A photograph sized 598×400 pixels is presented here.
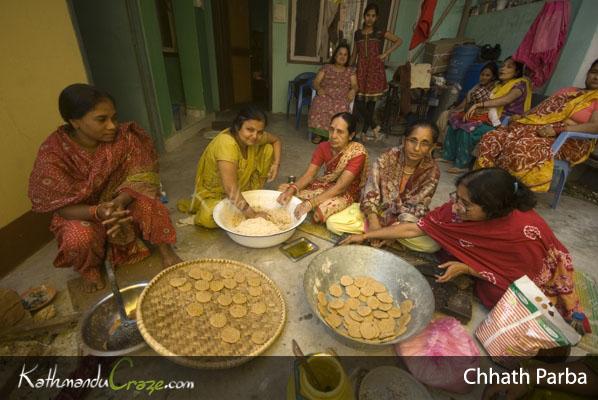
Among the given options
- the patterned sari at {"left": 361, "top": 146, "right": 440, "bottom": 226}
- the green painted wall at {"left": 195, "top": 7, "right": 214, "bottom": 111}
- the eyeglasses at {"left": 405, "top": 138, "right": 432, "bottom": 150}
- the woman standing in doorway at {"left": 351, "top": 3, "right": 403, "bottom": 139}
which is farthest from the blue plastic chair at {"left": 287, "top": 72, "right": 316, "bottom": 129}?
the eyeglasses at {"left": 405, "top": 138, "right": 432, "bottom": 150}

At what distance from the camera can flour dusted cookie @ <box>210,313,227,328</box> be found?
156cm

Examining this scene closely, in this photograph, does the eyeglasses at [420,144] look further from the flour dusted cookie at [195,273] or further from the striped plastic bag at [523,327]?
the flour dusted cookie at [195,273]

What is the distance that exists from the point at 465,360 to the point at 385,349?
0.42 meters

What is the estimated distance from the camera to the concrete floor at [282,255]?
1764mm

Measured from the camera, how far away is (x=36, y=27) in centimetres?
212

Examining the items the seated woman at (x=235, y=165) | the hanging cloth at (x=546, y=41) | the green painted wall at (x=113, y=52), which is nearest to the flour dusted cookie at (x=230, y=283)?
the seated woman at (x=235, y=165)

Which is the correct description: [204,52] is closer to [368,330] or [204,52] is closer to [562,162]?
[368,330]

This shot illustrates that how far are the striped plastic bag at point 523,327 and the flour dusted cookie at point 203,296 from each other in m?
1.68

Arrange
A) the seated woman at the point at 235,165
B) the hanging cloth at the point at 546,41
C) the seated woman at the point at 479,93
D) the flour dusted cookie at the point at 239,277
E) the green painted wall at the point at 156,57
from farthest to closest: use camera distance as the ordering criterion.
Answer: the seated woman at the point at 479,93 < the hanging cloth at the point at 546,41 < the green painted wall at the point at 156,57 < the seated woman at the point at 235,165 < the flour dusted cookie at the point at 239,277

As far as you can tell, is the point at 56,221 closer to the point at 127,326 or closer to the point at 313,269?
the point at 127,326

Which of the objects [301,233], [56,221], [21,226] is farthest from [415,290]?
[21,226]

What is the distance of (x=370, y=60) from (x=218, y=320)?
478 centimetres

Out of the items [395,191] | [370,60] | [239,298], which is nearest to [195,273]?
[239,298]

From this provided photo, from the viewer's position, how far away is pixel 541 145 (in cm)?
325
